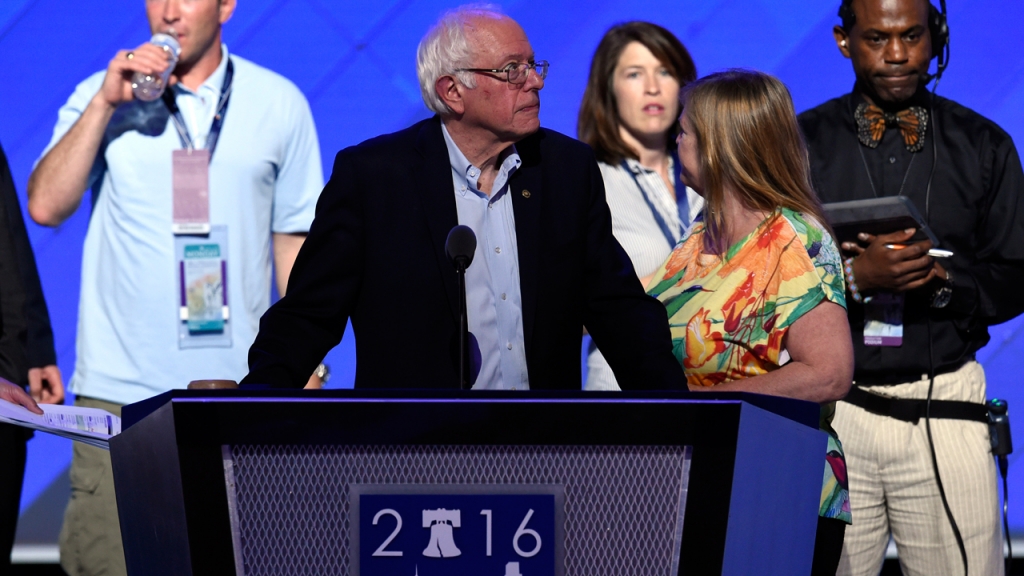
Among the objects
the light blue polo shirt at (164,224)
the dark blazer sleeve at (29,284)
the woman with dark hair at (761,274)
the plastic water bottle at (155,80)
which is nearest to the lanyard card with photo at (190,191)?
the light blue polo shirt at (164,224)

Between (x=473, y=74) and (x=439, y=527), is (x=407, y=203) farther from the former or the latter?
(x=439, y=527)

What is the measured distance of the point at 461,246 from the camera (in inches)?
69.7

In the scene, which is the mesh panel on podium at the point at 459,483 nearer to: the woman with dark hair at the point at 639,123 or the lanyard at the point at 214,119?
the woman with dark hair at the point at 639,123

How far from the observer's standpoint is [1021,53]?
397cm

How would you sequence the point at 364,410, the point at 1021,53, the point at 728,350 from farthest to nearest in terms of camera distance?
the point at 1021,53 → the point at 728,350 → the point at 364,410

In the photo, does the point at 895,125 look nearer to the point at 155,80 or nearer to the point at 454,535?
the point at 155,80

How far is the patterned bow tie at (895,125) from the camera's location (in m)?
3.06

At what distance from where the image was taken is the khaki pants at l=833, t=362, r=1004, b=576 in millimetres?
2879

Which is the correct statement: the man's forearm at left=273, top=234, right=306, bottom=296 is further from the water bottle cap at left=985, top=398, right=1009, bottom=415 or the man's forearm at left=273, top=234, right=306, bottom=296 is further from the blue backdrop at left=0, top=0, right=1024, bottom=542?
the water bottle cap at left=985, top=398, right=1009, bottom=415

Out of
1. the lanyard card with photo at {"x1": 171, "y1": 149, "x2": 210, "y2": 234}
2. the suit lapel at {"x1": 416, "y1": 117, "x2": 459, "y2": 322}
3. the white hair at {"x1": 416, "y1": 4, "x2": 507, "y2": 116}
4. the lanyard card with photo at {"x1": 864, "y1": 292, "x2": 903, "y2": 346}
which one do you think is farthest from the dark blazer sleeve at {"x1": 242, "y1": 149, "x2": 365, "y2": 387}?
the lanyard card with photo at {"x1": 864, "y1": 292, "x2": 903, "y2": 346}

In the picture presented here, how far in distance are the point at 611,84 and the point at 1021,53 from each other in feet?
5.03

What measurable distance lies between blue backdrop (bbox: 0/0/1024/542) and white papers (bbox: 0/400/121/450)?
233 cm

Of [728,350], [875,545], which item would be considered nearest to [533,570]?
[728,350]

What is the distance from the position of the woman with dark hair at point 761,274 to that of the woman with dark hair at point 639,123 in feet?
2.83
